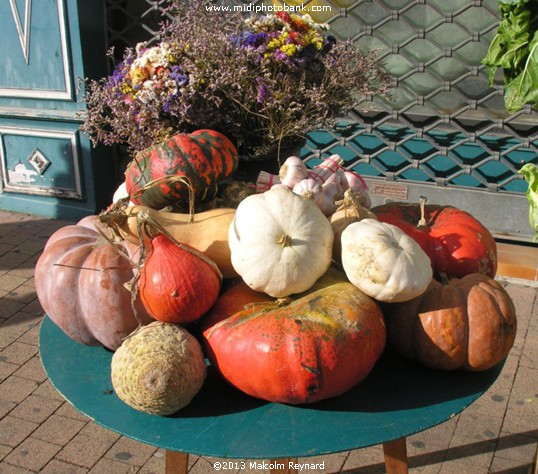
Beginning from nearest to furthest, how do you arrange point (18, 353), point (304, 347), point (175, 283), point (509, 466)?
point (304, 347) → point (175, 283) → point (509, 466) → point (18, 353)

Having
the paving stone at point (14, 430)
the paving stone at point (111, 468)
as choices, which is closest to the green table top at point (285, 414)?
the paving stone at point (111, 468)

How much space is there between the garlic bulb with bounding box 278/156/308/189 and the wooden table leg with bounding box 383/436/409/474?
2.91 feet

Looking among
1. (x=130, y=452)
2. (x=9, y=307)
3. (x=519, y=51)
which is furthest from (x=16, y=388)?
(x=519, y=51)

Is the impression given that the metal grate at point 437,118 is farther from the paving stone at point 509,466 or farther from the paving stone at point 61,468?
the paving stone at point 61,468

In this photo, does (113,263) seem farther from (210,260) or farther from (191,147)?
(191,147)

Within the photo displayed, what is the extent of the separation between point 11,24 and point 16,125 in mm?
795

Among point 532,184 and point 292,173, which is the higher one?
point 292,173

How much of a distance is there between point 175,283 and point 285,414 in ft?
1.35

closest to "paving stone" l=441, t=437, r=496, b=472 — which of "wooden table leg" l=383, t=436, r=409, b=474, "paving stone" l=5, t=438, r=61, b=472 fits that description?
"wooden table leg" l=383, t=436, r=409, b=474

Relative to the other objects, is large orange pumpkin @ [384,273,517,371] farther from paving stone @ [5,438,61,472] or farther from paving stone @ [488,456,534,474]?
paving stone @ [5,438,61,472]

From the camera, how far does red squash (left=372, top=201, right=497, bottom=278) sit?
1918 millimetres

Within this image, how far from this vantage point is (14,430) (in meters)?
3.12

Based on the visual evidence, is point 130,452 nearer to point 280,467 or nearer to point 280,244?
point 280,467

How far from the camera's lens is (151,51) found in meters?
2.21
